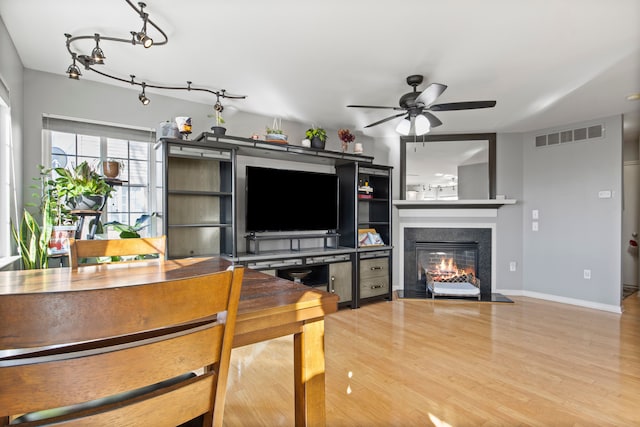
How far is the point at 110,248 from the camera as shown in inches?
68.8

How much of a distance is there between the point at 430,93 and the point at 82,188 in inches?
106

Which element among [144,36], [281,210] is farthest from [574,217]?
[144,36]

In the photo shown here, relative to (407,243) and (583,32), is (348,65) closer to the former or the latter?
(583,32)

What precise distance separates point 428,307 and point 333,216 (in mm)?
1619

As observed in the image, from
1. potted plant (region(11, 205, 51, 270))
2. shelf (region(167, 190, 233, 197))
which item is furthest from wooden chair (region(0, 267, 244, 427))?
shelf (region(167, 190, 233, 197))

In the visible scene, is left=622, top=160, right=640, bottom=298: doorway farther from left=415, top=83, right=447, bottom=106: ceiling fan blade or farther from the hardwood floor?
left=415, top=83, right=447, bottom=106: ceiling fan blade

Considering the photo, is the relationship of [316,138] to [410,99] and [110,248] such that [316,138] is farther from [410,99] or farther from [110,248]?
[110,248]

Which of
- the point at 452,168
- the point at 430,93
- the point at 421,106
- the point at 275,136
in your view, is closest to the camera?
the point at 430,93

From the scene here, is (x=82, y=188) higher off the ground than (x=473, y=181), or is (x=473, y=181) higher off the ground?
(x=473, y=181)

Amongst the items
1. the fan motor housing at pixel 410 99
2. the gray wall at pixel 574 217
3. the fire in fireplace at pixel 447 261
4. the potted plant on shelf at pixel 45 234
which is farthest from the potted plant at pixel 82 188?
the gray wall at pixel 574 217

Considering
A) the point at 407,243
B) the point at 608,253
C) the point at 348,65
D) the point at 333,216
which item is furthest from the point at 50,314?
the point at 608,253

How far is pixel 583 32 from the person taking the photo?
2.17 metres

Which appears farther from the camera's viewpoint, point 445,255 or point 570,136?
point 445,255

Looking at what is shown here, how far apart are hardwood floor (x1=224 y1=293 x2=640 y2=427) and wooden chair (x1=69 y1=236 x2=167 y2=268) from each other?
3.31 ft
